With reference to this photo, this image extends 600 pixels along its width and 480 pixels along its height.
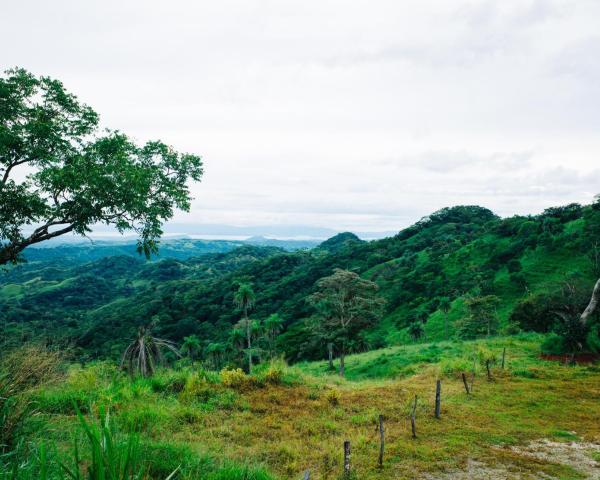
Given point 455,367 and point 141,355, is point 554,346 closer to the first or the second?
point 455,367

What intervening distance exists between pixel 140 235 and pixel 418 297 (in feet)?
206

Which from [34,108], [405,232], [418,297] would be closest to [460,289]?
[418,297]

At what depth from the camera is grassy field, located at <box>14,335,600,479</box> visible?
8.03 m

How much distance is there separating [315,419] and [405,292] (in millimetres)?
64252

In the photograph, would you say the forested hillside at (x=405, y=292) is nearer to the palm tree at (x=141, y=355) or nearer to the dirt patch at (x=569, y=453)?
the palm tree at (x=141, y=355)

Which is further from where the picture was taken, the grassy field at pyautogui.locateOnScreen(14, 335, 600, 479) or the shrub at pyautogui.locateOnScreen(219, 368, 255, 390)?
the shrub at pyautogui.locateOnScreen(219, 368, 255, 390)

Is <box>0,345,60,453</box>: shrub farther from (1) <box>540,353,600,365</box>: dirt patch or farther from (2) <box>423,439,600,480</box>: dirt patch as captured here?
(1) <box>540,353,600,365</box>: dirt patch

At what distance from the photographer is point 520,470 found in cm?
838

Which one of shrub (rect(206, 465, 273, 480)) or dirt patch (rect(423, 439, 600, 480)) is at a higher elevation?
shrub (rect(206, 465, 273, 480))

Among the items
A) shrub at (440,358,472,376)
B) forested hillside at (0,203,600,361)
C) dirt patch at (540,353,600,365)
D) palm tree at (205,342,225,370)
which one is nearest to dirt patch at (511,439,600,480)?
shrub at (440,358,472,376)

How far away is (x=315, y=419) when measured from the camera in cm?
1161

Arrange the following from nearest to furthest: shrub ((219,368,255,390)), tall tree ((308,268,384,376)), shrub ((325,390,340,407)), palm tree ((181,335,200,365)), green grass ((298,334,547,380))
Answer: shrub ((325,390,340,407)) < shrub ((219,368,255,390)) < green grass ((298,334,547,380)) < tall tree ((308,268,384,376)) < palm tree ((181,335,200,365))

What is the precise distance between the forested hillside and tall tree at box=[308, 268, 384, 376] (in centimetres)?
201

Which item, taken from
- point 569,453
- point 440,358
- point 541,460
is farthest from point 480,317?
point 541,460
